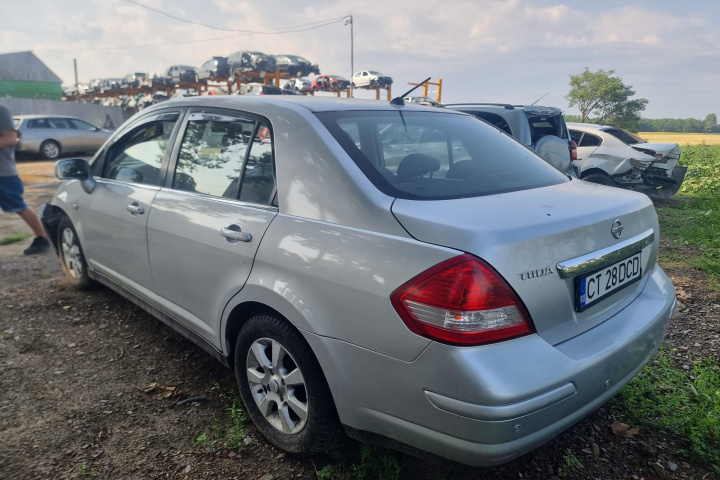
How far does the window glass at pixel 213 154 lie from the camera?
2486 mm

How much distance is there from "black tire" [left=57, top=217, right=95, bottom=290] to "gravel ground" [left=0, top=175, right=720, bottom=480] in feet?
1.04

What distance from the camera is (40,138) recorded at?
15930 millimetres

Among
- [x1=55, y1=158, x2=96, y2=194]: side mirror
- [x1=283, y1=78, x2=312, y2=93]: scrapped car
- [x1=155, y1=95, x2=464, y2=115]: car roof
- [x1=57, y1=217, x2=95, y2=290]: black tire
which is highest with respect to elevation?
[x1=283, y1=78, x2=312, y2=93]: scrapped car

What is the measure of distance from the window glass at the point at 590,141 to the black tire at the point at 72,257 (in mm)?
8864

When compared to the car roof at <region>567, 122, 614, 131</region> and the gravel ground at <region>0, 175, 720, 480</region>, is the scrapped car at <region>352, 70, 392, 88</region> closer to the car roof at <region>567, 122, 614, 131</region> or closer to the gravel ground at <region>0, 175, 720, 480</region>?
the car roof at <region>567, 122, 614, 131</region>

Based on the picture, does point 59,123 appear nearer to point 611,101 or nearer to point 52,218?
point 52,218

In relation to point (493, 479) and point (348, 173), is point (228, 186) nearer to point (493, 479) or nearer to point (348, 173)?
point (348, 173)

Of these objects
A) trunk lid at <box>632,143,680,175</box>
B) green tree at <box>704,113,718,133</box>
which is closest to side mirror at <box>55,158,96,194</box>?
trunk lid at <box>632,143,680,175</box>

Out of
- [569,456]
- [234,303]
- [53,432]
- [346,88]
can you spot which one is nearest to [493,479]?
[569,456]

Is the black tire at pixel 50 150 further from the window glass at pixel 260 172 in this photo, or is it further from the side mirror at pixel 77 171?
the window glass at pixel 260 172

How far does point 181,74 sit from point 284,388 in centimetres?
2956

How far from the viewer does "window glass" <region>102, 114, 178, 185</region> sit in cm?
306

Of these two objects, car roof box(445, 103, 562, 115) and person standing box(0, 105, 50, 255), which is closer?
person standing box(0, 105, 50, 255)

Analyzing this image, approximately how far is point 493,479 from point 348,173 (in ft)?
4.73
